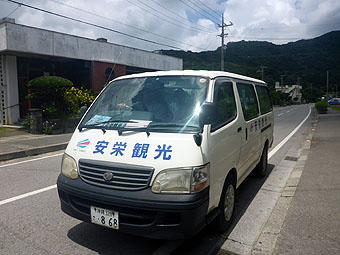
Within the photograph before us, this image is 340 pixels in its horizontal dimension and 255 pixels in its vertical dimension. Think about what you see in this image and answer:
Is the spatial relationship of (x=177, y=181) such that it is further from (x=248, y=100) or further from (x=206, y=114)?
(x=248, y=100)

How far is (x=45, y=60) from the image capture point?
15.9 meters

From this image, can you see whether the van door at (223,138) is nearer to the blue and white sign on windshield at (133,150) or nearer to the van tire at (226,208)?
the van tire at (226,208)

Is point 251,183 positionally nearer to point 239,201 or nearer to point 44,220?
point 239,201

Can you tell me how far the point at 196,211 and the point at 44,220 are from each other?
87.1 inches

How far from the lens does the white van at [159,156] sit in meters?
2.57

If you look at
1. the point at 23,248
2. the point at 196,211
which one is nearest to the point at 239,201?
the point at 196,211

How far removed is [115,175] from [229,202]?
1.57 m

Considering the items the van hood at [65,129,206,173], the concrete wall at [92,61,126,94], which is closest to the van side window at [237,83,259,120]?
the van hood at [65,129,206,173]

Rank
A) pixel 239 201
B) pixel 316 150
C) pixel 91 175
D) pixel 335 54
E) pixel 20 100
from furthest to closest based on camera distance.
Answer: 1. pixel 335 54
2. pixel 20 100
3. pixel 316 150
4. pixel 239 201
5. pixel 91 175

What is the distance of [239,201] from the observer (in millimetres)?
4480

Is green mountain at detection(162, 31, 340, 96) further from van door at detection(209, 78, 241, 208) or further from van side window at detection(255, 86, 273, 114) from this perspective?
van door at detection(209, 78, 241, 208)

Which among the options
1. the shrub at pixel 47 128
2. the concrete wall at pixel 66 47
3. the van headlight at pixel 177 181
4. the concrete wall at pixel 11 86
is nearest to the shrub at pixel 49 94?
the shrub at pixel 47 128

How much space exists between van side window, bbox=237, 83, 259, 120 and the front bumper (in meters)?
1.94

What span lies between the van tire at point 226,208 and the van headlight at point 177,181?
77 centimetres
